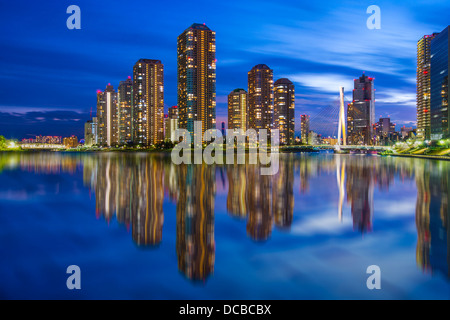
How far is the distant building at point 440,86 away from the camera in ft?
472

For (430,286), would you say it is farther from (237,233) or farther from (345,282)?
(237,233)

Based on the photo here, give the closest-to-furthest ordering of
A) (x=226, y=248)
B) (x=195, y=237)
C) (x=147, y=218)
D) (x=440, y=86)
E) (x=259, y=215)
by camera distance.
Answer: (x=226, y=248)
(x=195, y=237)
(x=147, y=218)
(x=259, y=215)
(x=440, y=86)

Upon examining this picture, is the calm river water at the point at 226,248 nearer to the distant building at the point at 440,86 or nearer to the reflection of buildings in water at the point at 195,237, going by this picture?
the reflection of buildings in water at the point at 195,237

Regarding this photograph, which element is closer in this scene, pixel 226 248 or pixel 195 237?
pixel 226 248

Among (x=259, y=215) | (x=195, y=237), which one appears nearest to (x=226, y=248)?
(x=195, y=237)

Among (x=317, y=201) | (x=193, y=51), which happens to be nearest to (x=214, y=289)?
(x=317, y=201)

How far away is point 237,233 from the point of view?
35.5ft

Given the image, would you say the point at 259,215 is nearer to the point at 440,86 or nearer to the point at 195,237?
the point at 195,237

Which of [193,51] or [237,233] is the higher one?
[193,51]

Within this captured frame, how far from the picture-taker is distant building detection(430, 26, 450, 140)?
472ft

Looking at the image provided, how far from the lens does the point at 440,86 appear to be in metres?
153

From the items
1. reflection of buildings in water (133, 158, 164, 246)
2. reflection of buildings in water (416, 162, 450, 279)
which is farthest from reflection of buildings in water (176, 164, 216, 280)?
reflection of buildings in water (416, 162, 450, 279)

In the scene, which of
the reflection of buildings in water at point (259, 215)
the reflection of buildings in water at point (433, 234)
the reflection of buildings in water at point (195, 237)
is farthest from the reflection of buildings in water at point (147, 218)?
the reflection of buildings in water at point (433, 234)
